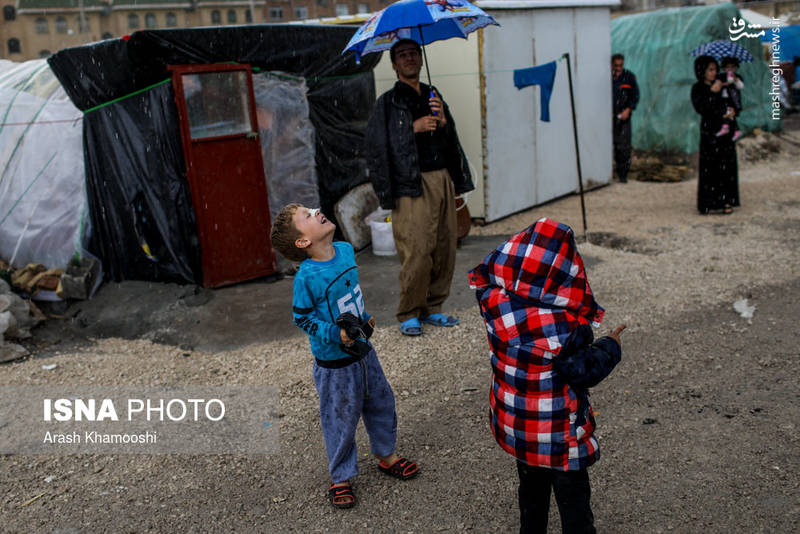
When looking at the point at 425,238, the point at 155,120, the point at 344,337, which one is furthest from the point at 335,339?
the point at 155,120

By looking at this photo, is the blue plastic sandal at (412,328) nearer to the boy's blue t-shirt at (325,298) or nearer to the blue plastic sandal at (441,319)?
the blue plastic sandal at (441,319)

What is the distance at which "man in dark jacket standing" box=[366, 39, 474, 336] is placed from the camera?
195 inches

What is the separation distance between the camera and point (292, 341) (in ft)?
18.0

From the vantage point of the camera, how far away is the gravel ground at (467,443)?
3.07 m

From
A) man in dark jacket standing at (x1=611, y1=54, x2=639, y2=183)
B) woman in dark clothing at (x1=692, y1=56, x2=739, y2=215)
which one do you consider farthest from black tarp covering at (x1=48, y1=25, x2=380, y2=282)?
man in dark jacket standing at (x1=611, y1=54, x2=639, y2=183)

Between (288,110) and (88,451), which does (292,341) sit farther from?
(288,110)

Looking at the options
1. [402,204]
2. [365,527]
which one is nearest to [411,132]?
[402,204]

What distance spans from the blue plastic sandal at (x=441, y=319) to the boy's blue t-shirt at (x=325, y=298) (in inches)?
93.9

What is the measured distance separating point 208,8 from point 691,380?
60195 millimetres

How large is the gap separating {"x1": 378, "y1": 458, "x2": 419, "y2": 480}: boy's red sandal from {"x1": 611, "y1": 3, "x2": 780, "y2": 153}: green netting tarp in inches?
461

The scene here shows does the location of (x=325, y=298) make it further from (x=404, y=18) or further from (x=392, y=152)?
(x=404, y=18)

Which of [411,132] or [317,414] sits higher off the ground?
[411,132]

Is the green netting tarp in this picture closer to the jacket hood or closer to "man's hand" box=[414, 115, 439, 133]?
"man's hand" box=[414, 115, 439, 133]

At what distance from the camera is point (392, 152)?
196 inches
